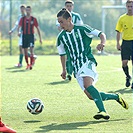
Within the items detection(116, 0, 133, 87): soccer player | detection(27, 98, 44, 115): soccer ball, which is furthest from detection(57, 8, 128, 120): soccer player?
detection(116, 0, 133, 87): soccer player

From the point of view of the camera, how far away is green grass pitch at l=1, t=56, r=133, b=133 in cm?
781

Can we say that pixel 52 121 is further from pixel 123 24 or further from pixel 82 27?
pixel 123 24

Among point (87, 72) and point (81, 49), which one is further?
point (81, 49)

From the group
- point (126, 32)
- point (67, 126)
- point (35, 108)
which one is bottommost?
point (67, 126)

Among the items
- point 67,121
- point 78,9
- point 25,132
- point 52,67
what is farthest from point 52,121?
point 78,9

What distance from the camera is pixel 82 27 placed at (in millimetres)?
8758

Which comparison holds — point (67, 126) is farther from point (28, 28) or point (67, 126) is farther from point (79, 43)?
point (28, 28)

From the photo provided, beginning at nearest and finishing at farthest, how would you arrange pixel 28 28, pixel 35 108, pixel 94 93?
pixel 94 93 → pixel 35 108 → pixel 28 28

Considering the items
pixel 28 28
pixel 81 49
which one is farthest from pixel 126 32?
pixel 28 28

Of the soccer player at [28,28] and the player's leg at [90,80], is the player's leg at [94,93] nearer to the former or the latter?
the player's leg at [90,80]

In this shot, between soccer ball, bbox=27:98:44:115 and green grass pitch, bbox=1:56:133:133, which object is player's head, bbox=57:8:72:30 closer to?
soccer ball, bbox=27:98:44:115

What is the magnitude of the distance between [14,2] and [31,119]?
2470 cm

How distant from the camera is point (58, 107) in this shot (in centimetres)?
977

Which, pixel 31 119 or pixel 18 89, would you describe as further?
pixel 18 89
